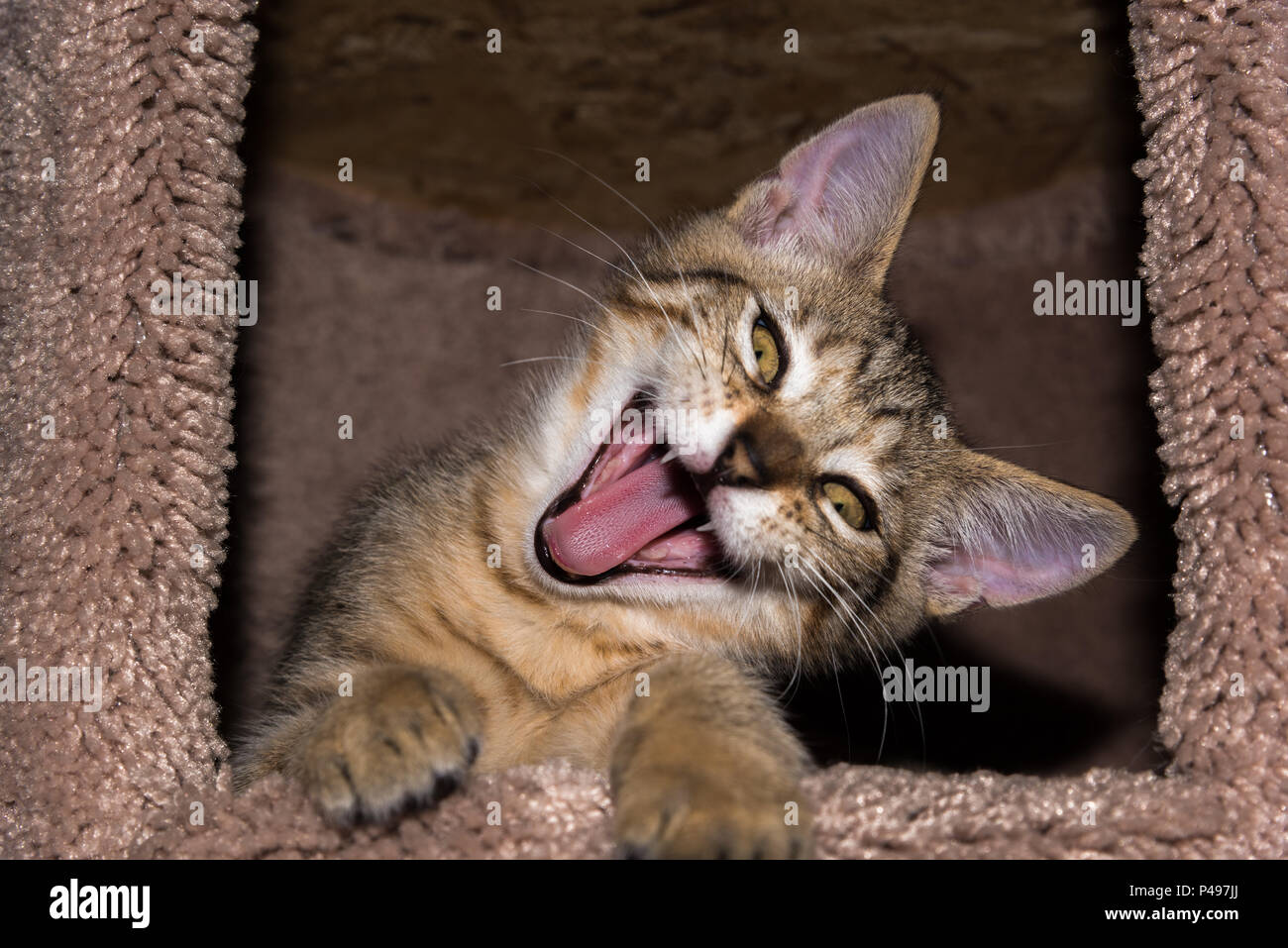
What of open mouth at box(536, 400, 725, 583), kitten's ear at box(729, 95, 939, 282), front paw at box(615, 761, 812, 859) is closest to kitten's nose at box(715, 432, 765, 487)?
open mouth at box(536, 400, 725, 583)

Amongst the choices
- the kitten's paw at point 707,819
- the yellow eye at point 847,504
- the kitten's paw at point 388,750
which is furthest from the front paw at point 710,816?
the yellow eye at point 847,504

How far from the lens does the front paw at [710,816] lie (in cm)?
83

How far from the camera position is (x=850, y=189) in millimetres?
1418

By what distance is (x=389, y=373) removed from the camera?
7.47ft

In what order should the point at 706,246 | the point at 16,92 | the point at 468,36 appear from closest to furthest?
the point at 16,92 → the point at 706,246 → the point at 468,36

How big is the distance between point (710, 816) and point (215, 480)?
654 mm

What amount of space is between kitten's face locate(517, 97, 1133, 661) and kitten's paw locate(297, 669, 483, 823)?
28cm

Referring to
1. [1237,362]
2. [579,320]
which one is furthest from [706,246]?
[1237,362]

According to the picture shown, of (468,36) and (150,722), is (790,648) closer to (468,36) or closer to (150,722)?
(150,722)

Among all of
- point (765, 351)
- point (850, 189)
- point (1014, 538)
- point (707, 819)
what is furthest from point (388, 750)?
point (850, 189)

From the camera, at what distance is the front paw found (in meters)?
0.83

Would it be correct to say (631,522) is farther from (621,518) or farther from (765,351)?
(765,351)

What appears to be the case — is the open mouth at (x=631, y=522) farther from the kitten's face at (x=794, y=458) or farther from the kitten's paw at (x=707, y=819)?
the kitten's paw at (x=707, y=819)

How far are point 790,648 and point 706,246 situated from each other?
596 millimetres
